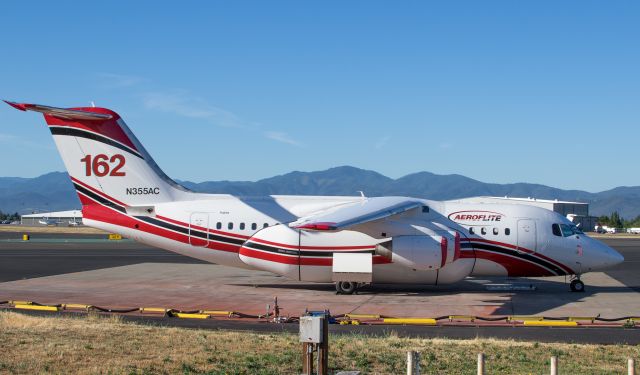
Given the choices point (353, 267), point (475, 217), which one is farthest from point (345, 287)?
point (475, 217)

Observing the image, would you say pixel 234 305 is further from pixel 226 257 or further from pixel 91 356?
pixel 91 356

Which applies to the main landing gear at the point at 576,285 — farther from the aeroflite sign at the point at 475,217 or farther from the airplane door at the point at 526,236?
the aeroflite sign at the point at 475,217

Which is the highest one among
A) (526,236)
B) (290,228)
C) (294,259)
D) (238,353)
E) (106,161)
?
(106,161)

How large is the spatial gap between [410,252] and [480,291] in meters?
4.65

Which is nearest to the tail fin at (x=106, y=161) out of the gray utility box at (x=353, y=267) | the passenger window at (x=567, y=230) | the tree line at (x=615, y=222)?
the gray utility box at (x=353, y=267)

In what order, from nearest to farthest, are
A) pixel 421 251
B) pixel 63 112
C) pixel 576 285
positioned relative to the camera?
pixel 421 251 < pixel 63 112 < pixel 576 285

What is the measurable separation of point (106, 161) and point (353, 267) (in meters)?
10.3

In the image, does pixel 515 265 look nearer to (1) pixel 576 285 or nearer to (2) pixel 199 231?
(1) pixel 576 285

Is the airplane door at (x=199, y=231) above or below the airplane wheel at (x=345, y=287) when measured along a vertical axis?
above

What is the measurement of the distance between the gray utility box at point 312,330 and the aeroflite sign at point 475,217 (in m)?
16.6

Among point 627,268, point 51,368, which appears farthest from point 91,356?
point 627,268

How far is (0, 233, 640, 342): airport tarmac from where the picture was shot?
22.8m

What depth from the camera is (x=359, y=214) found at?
2331 cm

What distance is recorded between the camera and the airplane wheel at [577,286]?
27.9 meters
